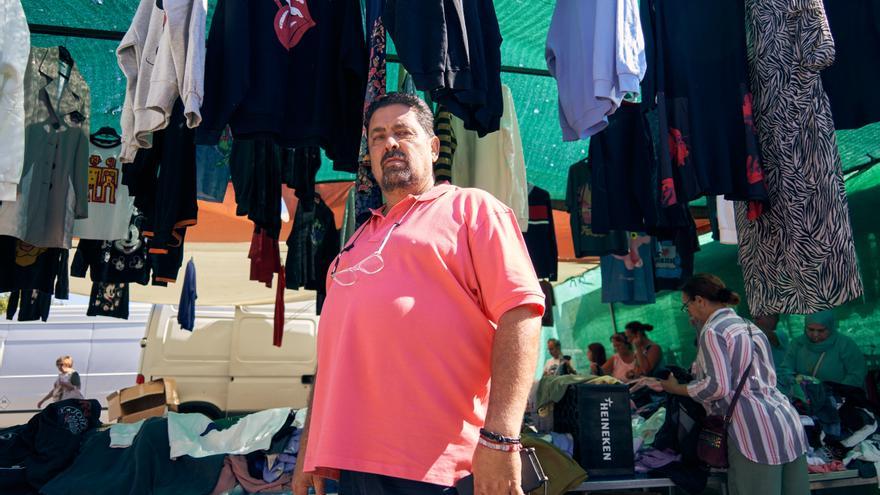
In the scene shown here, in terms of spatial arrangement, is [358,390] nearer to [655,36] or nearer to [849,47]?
[655,36]

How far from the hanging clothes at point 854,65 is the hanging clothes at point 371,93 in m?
2.55

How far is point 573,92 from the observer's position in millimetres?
3418

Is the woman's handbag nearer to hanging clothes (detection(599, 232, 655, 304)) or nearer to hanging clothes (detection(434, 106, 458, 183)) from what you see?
hanging clothes (detection(434, 106, 458, 183))

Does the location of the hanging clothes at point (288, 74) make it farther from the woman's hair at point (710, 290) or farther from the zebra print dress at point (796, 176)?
the woman's hair at point (710, 290)

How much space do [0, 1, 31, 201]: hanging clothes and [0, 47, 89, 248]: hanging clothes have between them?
1.00 metres

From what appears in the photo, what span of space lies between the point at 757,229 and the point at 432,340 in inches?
101

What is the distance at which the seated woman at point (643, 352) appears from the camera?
8.13m

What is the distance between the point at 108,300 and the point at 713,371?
248 inches

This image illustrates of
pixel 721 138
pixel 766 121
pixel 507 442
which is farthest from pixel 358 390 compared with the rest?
pixel 766 121

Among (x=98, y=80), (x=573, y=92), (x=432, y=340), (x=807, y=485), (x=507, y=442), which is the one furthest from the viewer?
(x=98, y=80)

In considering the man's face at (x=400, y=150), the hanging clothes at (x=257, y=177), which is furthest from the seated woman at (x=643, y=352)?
the man's face at (x=400, y=150)

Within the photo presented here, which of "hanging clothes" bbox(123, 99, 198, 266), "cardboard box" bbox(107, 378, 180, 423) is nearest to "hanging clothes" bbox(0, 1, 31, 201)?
"hanging clothes" bbox(123, 99, 198, 266)

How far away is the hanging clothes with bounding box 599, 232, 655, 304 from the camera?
22.0ft

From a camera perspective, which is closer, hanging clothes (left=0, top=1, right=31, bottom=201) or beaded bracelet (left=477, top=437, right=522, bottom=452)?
beaded bracelet (left=477, top=437, right=522, bottom=452)
